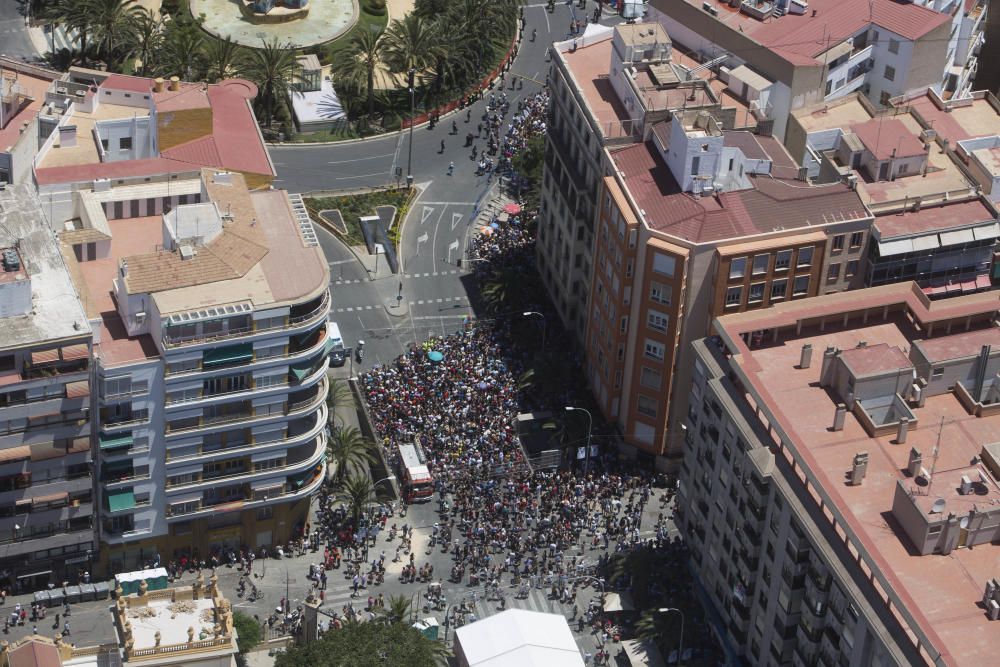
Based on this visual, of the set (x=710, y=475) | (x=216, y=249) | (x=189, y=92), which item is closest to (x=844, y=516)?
(x=710, y=475)

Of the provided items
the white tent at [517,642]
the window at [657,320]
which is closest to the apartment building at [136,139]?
the window at [657,320]

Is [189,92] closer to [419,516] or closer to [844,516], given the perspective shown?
[419,516]

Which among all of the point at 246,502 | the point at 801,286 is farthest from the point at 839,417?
the point at 246,502

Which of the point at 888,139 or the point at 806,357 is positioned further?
the point at 888,139

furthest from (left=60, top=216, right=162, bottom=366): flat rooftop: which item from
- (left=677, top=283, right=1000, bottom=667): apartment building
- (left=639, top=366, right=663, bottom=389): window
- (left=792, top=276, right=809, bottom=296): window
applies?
A: (left=792, top=276, right=809, bottom=296): window

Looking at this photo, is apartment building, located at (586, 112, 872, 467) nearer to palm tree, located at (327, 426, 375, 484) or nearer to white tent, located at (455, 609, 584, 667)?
palm tree, located at (327, 426, 375, 484)

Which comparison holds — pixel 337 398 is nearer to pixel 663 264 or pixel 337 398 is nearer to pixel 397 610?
pixel 397 610
